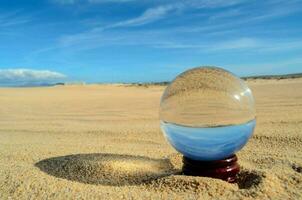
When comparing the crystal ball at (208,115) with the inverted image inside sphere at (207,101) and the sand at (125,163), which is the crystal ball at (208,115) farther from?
the sand at (125,163)

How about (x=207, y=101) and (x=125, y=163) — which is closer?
(x=207, y=101)

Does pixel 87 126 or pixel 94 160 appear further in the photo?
pixel 87 126

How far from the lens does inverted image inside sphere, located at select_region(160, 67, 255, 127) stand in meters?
2.82

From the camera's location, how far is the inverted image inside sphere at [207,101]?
2818 mm

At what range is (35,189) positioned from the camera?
2705 mm

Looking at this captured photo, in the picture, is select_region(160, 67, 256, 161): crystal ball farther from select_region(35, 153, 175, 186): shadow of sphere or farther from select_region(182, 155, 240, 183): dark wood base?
select_region(35, 153, 175, 186): shadow of sphere

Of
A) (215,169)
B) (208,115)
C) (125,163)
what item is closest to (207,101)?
(208,115)

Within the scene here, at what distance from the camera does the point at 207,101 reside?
2852mm

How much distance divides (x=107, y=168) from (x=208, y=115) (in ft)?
3.20

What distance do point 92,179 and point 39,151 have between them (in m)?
1.15

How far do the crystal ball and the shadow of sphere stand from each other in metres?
0.42

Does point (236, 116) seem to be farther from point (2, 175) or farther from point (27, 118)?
point (27, 118)

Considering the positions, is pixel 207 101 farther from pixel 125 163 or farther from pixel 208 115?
pixel 125 163

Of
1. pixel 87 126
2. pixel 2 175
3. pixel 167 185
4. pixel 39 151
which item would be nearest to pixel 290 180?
pixel 167 185
